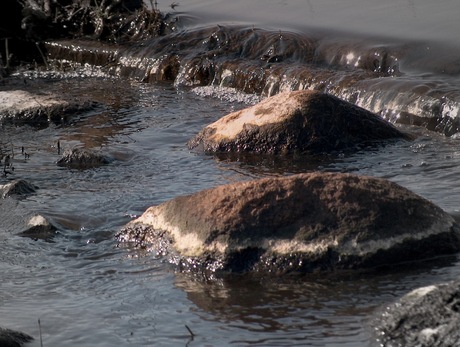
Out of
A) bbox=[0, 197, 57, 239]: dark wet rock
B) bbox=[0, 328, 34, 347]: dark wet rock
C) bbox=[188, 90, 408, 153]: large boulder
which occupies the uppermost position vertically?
bbox=[188, 90, 408, 153]: large boulder

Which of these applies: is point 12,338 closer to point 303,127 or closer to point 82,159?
point 82,159

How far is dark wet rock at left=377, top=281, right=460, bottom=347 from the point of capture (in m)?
4.02

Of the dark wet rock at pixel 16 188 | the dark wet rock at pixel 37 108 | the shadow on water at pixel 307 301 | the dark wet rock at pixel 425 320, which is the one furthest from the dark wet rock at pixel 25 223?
the dark wet rock at pixel 37 108

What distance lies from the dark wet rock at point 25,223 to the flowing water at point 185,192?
76 mm

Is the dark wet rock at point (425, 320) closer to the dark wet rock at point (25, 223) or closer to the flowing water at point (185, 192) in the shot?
the flowing water at point (185, 192)

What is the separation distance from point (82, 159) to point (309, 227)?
3385 millimetres

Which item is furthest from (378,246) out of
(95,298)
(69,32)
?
(69,32)

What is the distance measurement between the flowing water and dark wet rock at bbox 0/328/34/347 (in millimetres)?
61

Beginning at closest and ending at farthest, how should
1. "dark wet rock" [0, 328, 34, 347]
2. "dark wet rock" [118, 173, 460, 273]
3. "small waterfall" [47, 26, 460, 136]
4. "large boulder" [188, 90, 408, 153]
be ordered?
"dark wet rock" [0, 328, 34, 347], "dark wet rock" [118, 173, 460, 273], "large boulder" [188, 90, 408, 153], "small waterfall" [47, 26, 460, 136]

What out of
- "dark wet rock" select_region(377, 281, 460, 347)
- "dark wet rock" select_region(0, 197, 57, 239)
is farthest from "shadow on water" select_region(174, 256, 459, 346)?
"dark wet rock" select_region(0, 197, 57, 239)

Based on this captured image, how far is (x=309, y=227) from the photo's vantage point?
5367 millimetres

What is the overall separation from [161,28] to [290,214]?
7.72m

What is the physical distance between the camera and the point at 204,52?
1187cm

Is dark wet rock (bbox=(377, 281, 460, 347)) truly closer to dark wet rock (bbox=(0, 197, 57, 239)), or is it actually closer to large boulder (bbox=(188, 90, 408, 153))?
dark wet rock (bbox=(0, 197, 57, 239))
